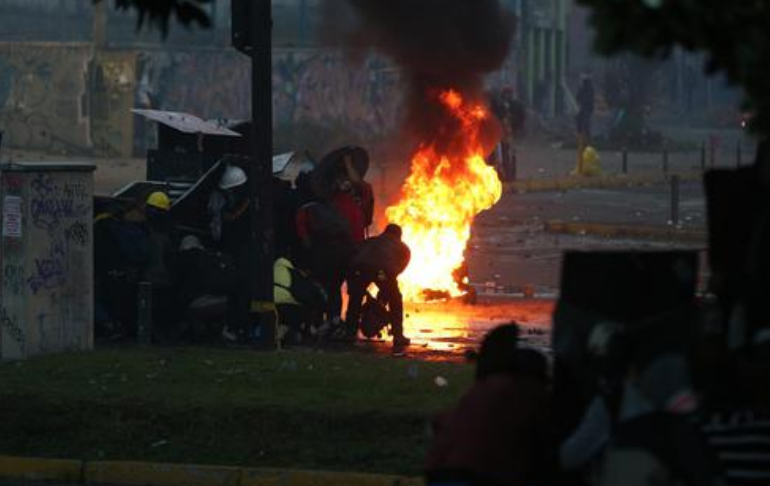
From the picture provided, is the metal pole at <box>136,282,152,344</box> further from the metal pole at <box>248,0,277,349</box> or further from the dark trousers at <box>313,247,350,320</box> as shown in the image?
the dark trousers at <box>313,247,350,320</box>

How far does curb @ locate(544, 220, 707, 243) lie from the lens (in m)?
26.9

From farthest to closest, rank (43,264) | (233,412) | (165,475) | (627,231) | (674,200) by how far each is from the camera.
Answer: (674,200), (627,231), (43,264), (233,412), (165,475)

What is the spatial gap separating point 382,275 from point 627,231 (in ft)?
38.9

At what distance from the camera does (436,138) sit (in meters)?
19.8

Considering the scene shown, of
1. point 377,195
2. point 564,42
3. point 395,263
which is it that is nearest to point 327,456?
point 395,263

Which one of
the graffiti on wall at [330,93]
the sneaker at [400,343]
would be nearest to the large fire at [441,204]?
the sneaker at [400,343]

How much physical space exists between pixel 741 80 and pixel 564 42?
2265 inches

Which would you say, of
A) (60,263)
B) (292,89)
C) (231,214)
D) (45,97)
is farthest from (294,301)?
(292,89)

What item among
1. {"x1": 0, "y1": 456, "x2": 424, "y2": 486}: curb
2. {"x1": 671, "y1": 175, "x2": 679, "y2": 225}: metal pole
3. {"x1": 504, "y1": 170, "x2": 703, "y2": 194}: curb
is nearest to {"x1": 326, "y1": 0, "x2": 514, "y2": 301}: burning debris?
{"x1": 0, "y1": 456, "x2": 424, "y2": 486}: curb

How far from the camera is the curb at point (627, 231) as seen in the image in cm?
2688

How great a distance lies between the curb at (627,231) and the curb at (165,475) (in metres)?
15.7

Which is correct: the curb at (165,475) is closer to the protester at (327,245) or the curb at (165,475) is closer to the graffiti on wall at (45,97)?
the protester at (327,245)

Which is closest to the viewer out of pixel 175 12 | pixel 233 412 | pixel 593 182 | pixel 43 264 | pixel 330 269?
pixel 175 12

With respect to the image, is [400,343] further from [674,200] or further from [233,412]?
[674,200]
